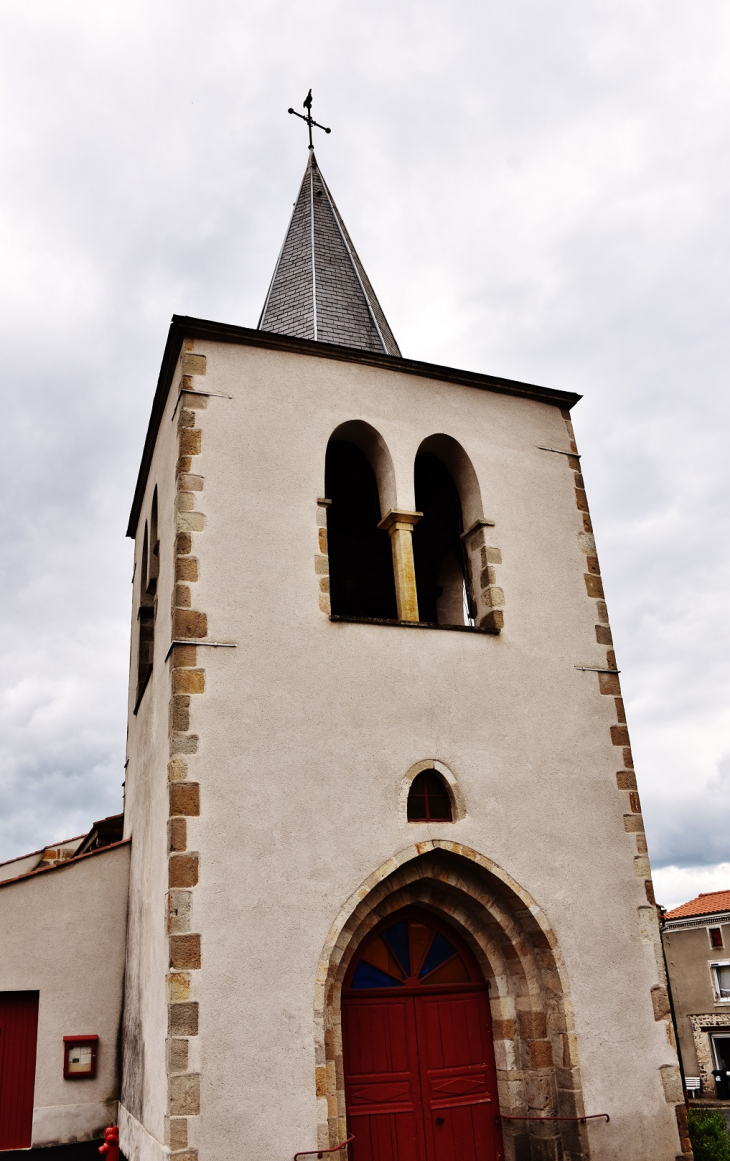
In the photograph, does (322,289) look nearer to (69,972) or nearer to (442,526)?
(442,526)

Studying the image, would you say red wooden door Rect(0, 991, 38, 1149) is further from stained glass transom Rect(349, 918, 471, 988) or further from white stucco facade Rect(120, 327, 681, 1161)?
stained glass transom Rect(349, 918, 471, 988)

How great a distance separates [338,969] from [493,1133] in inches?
76.2

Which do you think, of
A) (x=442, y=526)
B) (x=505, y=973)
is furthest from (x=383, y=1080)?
(x=442, y=526)

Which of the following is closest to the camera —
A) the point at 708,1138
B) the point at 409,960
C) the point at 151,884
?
the point at 151,884

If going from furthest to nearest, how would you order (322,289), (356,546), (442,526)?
(356,546) < (442,526) < (322,289)

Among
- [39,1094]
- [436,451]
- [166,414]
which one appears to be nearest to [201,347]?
[166,414]

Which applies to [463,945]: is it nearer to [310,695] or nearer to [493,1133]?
[493,1133]

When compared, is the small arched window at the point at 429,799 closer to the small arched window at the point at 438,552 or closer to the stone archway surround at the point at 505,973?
the stone archway surround at the point at 505,973

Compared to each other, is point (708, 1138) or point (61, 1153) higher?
point (61, 1153)

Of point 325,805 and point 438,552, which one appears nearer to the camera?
point 325,805

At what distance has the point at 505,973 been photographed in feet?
24.4

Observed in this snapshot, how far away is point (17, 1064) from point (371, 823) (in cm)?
445

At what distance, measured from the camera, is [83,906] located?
8.80 metres

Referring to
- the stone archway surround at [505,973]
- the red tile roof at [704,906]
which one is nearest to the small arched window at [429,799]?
the stone archway surround at [505,973]
